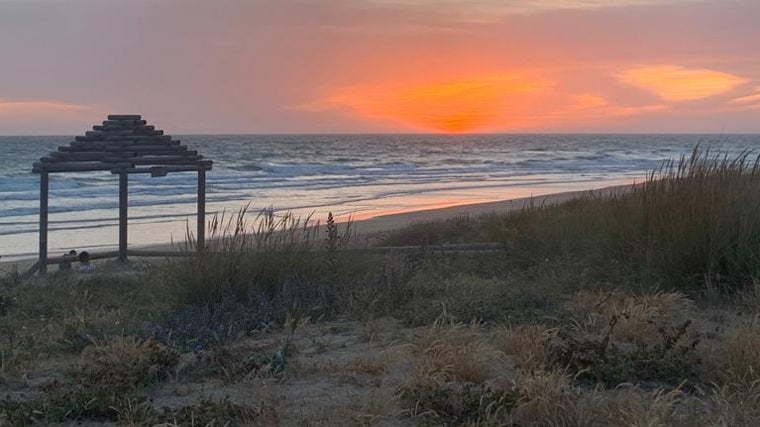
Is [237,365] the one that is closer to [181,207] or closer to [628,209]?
[628,209]

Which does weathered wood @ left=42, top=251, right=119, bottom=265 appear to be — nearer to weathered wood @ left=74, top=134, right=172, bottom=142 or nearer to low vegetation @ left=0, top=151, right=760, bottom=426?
low vegetation @ left=0, top=151, right=760, bottom=426

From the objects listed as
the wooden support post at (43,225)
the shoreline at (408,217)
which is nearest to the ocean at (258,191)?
the shoreline at (408,217)

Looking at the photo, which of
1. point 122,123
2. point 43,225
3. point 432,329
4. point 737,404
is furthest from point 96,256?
point 737,404

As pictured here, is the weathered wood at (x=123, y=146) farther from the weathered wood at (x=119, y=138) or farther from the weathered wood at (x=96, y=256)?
the weathered wood at (x=96, y=256)

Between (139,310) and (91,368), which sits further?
(139,310)

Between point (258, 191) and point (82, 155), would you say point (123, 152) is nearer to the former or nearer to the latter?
point (82, 155)

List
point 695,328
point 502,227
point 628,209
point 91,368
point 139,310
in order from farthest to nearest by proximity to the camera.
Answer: point 502,227 → point 628,209 → point 139,310 → point 695,328 → point 91,368

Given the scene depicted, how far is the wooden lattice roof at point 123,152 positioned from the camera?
423 inches

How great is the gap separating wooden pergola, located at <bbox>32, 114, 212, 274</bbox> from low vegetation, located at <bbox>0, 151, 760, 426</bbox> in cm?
181

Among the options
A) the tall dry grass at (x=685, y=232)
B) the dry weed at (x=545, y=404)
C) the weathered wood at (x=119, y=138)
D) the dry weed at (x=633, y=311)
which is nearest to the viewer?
the dry weed at (x=545, y=404)

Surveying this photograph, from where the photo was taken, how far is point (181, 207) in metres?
24.4

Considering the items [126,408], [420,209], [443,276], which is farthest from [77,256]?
[420,209]

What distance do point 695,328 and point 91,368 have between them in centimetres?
411

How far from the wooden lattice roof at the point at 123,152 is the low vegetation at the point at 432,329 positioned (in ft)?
6.72
